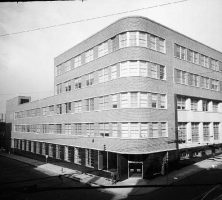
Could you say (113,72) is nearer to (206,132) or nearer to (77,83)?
(77,83)

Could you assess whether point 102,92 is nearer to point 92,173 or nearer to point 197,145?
point 92,173

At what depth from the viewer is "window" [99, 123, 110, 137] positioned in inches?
1170

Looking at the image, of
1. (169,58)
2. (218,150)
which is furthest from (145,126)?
(218,150)

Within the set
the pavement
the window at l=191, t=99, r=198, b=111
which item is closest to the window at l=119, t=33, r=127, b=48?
the window at l=191, t=99, r=198, b=111

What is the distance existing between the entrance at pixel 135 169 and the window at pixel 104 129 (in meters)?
4.64

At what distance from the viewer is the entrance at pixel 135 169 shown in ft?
89.6

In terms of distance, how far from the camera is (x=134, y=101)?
27.3 metres

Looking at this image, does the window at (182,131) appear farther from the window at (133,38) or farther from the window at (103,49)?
the window at (103,49)

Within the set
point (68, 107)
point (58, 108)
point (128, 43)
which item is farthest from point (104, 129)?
point (58, 108)

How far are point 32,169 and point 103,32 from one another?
22325 millimetres

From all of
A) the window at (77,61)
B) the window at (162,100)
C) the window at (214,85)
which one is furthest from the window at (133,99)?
the window at (214,85)

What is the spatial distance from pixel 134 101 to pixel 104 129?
583 centimetres

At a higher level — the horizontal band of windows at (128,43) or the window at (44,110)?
the horizontal band of windows at (128,43)

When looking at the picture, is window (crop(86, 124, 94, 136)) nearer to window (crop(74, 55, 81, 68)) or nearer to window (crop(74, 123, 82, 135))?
window (crop(74, 123, 82, 135))
